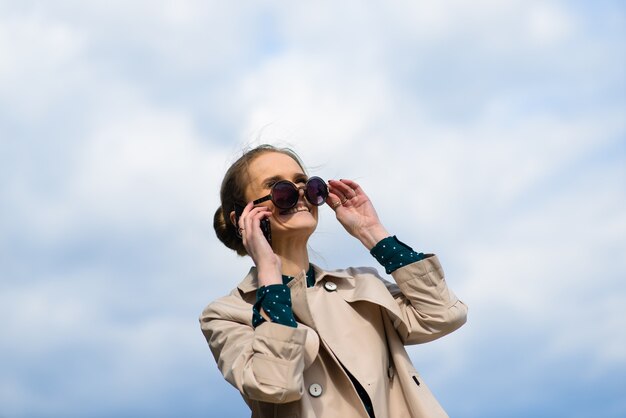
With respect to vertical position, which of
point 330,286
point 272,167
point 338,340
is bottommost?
point 338,340

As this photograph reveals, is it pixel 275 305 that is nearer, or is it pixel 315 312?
pixel 275 305

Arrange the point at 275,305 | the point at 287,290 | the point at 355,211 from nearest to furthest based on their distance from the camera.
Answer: the point at 275,305 < the point at 287,290 < the point at 355,211

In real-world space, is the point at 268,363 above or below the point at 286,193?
below

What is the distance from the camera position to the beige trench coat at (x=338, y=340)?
5215 millimetres

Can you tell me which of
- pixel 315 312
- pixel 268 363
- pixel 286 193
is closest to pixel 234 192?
pixel 286 193

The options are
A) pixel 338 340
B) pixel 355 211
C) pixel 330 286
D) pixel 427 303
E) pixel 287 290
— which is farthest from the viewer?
pixel 355 211

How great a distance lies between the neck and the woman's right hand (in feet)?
0.74

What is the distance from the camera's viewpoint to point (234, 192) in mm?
6496

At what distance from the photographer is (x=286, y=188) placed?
5.98 m

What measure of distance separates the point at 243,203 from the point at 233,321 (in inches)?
35.3

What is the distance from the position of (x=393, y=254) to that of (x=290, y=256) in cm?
67

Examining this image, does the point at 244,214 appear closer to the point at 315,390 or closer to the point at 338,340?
the point at 338,340

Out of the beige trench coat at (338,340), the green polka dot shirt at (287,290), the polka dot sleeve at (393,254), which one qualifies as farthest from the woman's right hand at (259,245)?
the polka dot sleeve at (393,254)

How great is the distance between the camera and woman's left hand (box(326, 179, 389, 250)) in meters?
6.25
